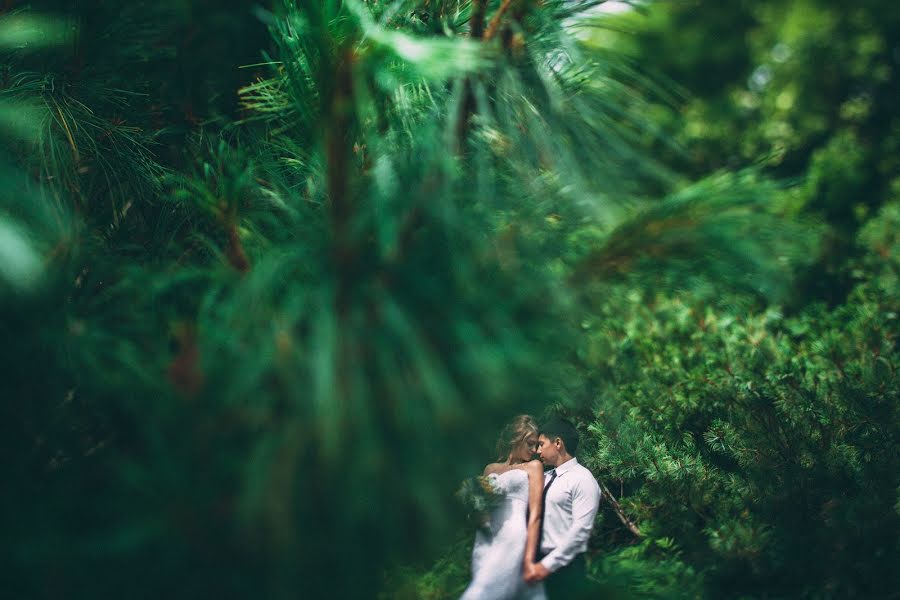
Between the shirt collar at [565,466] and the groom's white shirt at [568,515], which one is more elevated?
the shirt collar at [565,466]

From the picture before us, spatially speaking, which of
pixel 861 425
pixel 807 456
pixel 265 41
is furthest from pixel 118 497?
pixel 861 425

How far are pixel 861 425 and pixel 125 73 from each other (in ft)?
8.93

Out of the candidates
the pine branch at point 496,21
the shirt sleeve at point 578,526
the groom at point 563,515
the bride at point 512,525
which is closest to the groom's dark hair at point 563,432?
the groom at point 563,515

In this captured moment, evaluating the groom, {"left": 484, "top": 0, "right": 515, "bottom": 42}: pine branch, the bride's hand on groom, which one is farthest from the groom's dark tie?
{"left": 484, "top": 0, "right": 515, "bottom": 42}: pine branch

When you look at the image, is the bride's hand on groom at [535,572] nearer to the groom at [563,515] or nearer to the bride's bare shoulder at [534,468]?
the groom at [563,515]

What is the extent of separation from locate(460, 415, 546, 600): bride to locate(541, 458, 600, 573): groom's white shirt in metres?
0.05

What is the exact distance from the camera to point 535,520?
2154 millimetres

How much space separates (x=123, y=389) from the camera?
1141 millimetres

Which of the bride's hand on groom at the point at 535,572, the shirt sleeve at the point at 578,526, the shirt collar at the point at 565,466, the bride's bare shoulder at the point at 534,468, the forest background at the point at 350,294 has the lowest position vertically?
the bride's hand on groom at the point at 535,572

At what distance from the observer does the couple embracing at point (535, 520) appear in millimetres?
1935

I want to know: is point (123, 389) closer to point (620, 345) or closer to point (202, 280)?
point (202, 280)

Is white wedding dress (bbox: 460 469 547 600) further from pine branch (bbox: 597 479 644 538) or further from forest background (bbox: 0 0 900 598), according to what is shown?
pine branch (bbox: 597 479 644 538)

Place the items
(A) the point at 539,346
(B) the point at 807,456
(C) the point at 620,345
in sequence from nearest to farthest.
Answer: (A) the point at 539,346
(B) the point at 807,456
(C) the point at 620,345

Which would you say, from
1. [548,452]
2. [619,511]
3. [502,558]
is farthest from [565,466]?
[502,558]
